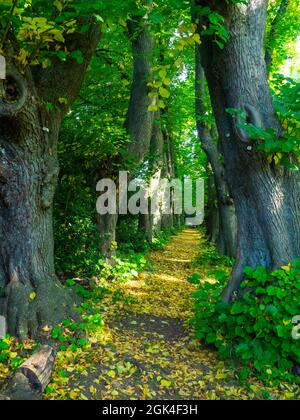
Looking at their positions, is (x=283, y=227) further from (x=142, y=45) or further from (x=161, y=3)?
(x=142, y=45)

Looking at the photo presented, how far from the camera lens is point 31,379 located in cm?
346

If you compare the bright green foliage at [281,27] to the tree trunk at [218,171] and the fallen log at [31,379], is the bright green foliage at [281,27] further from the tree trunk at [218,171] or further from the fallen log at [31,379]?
the fallen log at [31,379]

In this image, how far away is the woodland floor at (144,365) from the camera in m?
3.77

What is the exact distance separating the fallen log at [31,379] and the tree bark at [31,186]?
87 centimetres

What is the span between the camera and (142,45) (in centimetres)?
891

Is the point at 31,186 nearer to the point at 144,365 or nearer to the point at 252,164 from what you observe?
the point at 144,365

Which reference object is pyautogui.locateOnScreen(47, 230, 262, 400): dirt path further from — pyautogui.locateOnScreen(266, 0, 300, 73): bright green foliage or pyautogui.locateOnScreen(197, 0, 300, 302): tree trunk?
pyautogui.locateOnScreen(266, 0, 300, 73): bright green foliage

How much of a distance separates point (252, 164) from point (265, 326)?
214 centimetres

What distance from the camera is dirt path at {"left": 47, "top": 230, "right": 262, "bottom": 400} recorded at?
377cm

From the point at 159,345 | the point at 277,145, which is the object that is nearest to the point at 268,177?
the point at 277,145

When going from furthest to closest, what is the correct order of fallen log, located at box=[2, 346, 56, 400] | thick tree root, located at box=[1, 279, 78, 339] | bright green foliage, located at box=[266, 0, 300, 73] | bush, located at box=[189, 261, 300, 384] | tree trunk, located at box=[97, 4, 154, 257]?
bright green foliage, located at box=[266, 0, 300, 73], tree trunk, located at box=[97, 4, 154, 257], thick tree root, located at box=[1, 279, 78, 339], bush, located at box=[189, 261, 300, 384], fallen log, located at box=[2, 346, 56, 400]

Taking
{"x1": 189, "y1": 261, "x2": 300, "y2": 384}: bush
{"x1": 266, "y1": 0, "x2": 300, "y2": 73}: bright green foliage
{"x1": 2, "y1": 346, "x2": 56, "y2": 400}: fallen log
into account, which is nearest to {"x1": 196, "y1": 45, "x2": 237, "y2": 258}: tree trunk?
{"x1": 266, "y1": 0, "x2": 300, "y2": 73}: bright green foliage

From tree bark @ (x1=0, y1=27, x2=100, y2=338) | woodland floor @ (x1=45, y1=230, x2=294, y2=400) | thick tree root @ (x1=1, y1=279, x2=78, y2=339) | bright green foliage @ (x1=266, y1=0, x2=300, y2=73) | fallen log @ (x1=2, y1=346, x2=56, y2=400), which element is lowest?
woodland floor @ (x1=45, y1=230, x2=294, y2=400)

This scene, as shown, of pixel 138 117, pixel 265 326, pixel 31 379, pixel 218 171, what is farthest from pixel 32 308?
pixel 218 171
